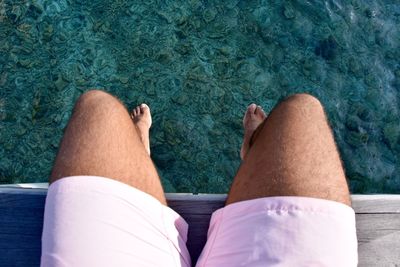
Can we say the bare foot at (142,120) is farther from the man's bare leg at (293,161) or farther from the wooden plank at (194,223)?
the man's bare leg at (293,161)

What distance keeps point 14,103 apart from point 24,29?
0.46m

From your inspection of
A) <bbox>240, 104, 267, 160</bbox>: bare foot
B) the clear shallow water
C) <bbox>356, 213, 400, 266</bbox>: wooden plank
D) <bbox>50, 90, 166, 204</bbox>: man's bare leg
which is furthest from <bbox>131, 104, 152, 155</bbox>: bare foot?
<bbox>356, 213, 400, 266</bbox>: wooden plank

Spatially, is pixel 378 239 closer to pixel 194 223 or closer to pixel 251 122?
pixel 194 223

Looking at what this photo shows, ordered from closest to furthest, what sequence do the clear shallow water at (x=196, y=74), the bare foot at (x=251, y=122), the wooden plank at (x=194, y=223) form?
the wooden plank at (x=194, y=223)
the bare foot at (x=251, y=122)
the clear shallow water at (x=196, y=74)

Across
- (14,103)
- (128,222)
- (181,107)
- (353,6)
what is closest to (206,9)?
(181,107)

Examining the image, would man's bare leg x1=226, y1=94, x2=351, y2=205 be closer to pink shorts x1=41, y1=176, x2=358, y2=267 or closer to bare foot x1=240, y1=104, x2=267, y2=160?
pink shorts x1=41, y1=176, x2=358, y2=267

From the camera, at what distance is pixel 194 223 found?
1663 mm

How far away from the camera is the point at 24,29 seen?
2787mm

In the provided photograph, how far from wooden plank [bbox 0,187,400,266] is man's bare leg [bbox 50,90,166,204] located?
9.8 inches

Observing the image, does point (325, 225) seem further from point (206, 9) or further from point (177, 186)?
point (206, 9)

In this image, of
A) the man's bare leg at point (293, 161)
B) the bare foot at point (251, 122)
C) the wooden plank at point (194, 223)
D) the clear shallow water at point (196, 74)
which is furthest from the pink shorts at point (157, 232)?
the clear shallow water at point (196, 74)

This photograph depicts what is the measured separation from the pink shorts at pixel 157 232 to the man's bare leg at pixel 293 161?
0.05 m

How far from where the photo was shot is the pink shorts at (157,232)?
1203mm

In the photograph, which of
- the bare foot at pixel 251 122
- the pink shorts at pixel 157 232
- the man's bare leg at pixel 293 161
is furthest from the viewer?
the bare foot at pixel 251 122
